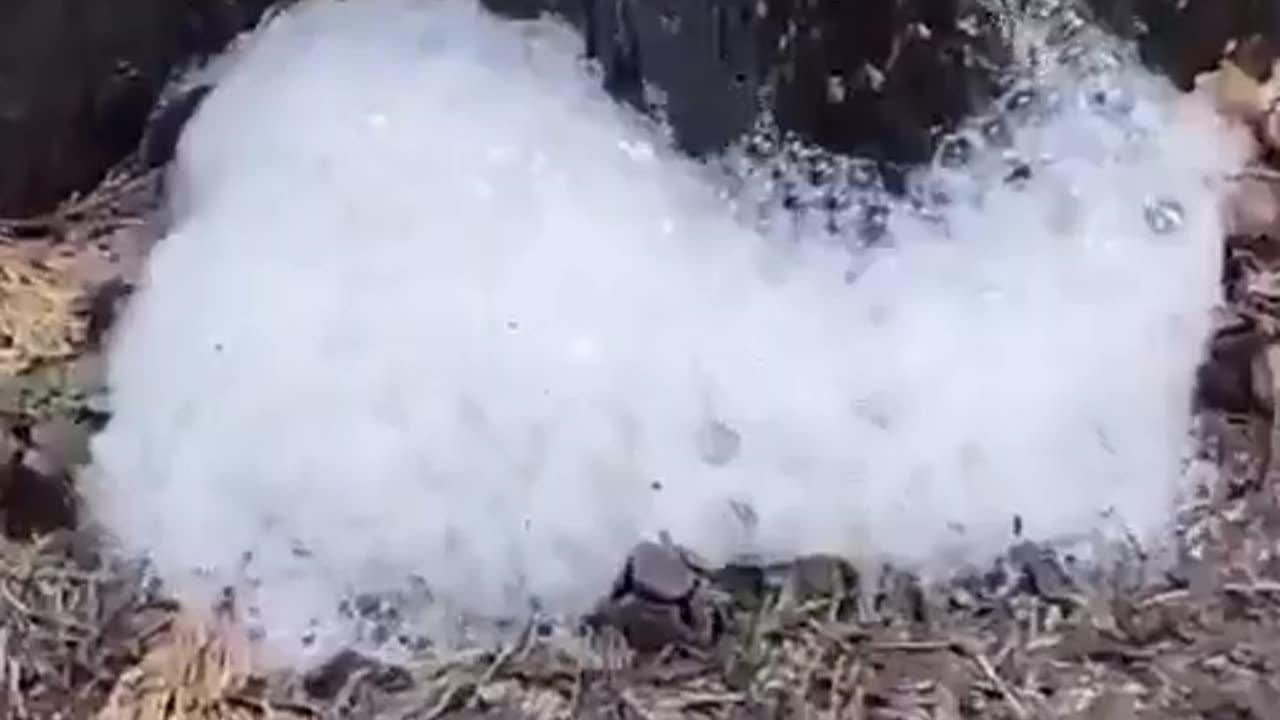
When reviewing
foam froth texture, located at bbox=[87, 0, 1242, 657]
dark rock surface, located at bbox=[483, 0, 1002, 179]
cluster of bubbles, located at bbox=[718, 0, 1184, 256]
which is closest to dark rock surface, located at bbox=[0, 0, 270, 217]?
foam froth texture, located at bbox=[87, 0, 1242, 657]

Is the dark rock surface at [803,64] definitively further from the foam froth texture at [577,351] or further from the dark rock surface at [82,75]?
the dark rock surface at [82,75]

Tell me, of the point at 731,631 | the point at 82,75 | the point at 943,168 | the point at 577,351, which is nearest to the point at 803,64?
the point at 943,168

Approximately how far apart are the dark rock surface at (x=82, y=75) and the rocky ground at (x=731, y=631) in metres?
0.09

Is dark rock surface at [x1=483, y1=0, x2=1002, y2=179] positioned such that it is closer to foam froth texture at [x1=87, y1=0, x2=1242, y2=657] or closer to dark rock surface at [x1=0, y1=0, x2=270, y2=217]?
foam froth texture at [x1=87, y1=0, x2=1242, y2=657]

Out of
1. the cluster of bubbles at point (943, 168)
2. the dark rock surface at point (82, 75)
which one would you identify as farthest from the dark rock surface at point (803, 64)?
the dark rock surface at point (82, 75)

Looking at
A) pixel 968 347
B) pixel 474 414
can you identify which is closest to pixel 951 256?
pixel 968 347

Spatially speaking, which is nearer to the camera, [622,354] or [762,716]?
[762,716]

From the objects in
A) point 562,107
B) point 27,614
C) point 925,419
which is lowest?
point 27,614

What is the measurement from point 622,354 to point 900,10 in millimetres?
273

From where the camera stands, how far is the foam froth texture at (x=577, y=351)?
1.55 metres

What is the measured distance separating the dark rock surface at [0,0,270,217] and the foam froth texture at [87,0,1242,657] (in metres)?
0.06

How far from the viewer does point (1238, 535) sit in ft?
5.20

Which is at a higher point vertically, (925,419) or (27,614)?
(925,419)

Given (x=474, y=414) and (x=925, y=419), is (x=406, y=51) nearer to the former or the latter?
(x=474, y=414)
